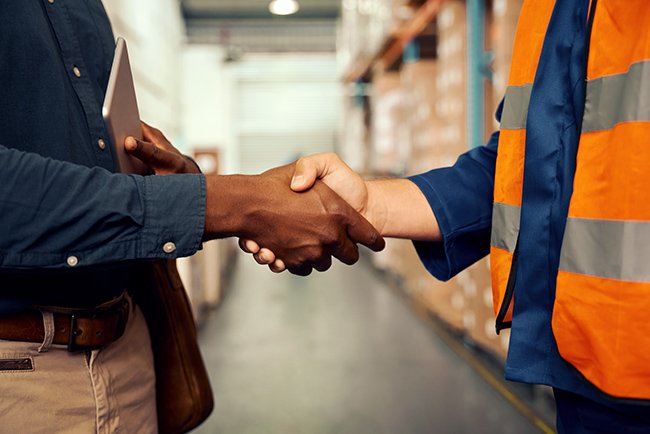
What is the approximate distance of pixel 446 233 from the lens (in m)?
1.47

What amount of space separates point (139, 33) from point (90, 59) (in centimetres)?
597

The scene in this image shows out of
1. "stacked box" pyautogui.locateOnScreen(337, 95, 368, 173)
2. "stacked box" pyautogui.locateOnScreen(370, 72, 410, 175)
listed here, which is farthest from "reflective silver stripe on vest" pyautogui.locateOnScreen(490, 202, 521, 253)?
"stacked box" pyautogui.locateOnScreen(337, 95, 368, 173)

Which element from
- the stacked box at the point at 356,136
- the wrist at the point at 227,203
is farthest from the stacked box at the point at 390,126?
the wrist at the point at 227,203

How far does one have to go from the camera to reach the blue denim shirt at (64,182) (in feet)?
3.19

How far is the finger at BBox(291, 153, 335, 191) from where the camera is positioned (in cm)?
141

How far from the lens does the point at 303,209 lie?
53.4 inches

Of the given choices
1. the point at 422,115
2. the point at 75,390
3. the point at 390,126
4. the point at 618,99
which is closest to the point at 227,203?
the point at 75,390

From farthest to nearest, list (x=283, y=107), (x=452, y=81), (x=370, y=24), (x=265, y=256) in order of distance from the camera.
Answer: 1. (x=283, y=107)
2. (x=370, y=24)
3. (x=452, y=81)
4. (x=265, y=256)

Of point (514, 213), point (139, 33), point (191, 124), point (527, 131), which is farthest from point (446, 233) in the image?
point (191, 124)

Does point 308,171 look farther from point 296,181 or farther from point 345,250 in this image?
point 345,250

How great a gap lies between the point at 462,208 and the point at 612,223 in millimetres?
574

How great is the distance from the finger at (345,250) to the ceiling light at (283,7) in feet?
44.0

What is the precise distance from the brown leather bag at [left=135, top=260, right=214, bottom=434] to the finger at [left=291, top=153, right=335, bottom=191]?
1.39 feet

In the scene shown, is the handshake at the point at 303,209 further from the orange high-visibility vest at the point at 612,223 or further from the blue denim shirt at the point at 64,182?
the orange high-visibility vest at the point at 612,223
